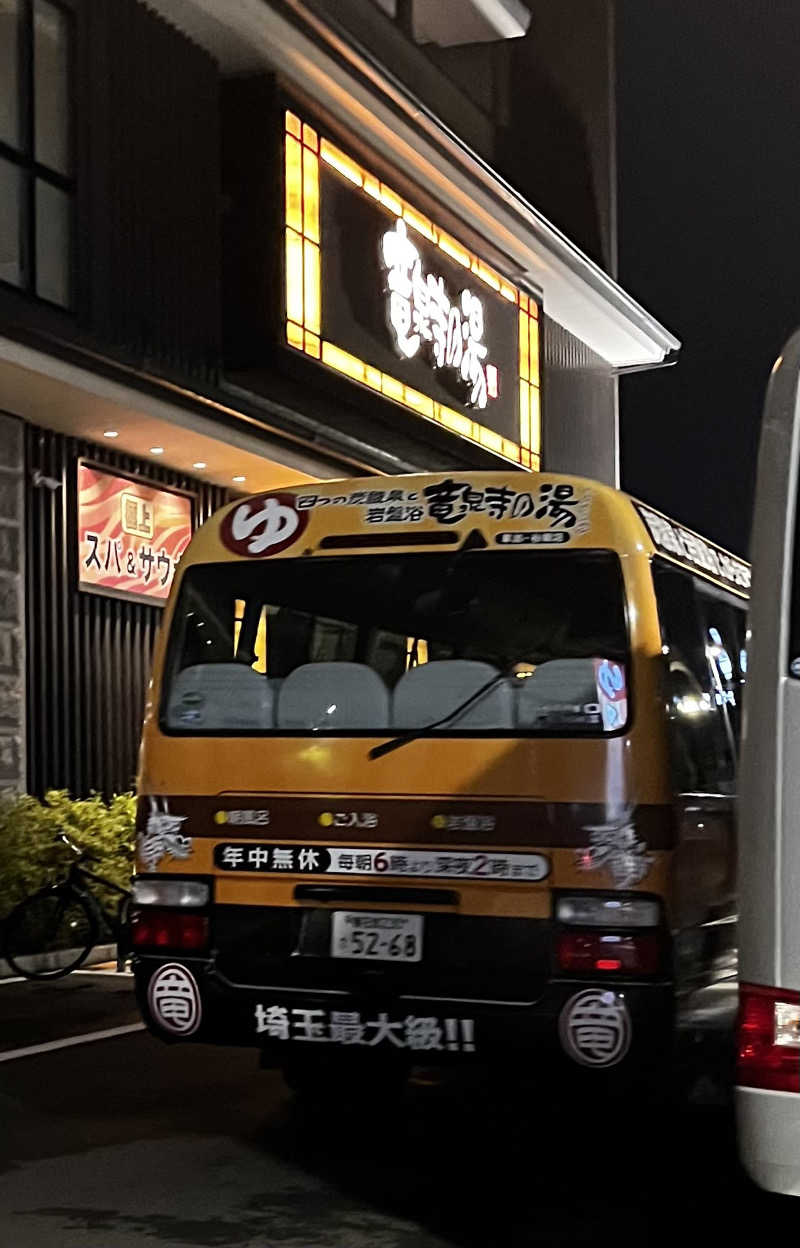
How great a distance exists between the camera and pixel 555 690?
249 inches

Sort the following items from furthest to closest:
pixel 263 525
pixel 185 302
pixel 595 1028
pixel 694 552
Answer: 1. pixel 185 302
2. pixel 694 552
3. pixel 263 525
4. pixel 595 1028

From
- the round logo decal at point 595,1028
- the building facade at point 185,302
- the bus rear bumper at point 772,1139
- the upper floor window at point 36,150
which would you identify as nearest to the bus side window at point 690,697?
the round logo decal at point 595,1028

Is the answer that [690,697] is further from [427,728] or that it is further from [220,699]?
[220,699]

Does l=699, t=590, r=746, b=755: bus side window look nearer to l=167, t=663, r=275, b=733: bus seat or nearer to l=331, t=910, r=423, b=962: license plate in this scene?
l=331, t=910, r=423, b=962: license plate

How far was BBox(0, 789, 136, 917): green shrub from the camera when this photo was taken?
12953 mm

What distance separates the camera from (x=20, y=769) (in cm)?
1434

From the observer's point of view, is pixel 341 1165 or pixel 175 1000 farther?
pixel 175 1000

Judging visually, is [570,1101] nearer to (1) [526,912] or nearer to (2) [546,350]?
(1) [526,912]

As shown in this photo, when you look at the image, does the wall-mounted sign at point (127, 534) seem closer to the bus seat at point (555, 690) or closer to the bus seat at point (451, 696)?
the bus seat at point (451, 696)

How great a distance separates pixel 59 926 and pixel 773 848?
30.8ft

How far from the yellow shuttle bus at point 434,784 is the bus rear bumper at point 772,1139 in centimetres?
165

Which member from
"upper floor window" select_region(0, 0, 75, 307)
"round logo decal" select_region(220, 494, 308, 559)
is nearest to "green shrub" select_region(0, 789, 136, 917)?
"upper floor window" select_region(0, 0, 75, 307)

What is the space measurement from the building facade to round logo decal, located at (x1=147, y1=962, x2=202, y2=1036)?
23.5 ft

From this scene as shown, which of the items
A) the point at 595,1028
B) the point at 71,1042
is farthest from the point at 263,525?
the point at 71,1042
